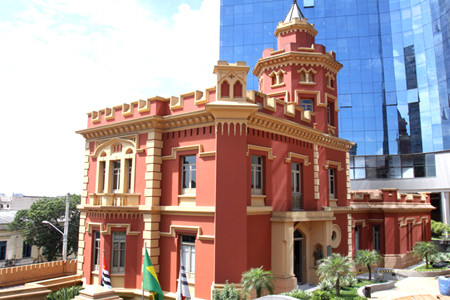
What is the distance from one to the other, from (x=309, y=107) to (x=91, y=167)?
13529 mm

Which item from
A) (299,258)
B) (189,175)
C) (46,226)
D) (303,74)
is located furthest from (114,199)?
(46,226)

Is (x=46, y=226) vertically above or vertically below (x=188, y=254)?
below

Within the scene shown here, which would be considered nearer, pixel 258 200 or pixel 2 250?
pixel 258 200

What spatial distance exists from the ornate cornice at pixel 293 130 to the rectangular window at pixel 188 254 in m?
5.84

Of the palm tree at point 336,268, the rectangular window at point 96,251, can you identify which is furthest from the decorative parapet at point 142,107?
the palm tree at point 336,268

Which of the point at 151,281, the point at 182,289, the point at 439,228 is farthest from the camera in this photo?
the point at 439,228

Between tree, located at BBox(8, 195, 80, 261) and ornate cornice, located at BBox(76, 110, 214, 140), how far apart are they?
24619 millimetres

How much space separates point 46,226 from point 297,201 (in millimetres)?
32514

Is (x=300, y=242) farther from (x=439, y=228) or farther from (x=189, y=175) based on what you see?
(x=439, y=228)

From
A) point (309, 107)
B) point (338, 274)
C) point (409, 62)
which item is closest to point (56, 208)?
point (309, 107)

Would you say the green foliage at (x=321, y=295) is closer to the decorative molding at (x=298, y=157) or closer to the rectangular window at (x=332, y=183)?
the decorative molding at (x=298, y=157)

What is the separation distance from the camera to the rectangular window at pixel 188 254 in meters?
16.4

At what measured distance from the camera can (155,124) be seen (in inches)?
699

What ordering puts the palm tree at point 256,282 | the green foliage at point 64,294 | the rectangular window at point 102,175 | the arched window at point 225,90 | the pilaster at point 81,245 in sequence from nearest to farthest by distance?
the palm tree at point 256,282 → the arched window at point 225,90 → the green foliage at point 64,294 → the pilaster at point 81,245 → the rectangular window at point 102,175
